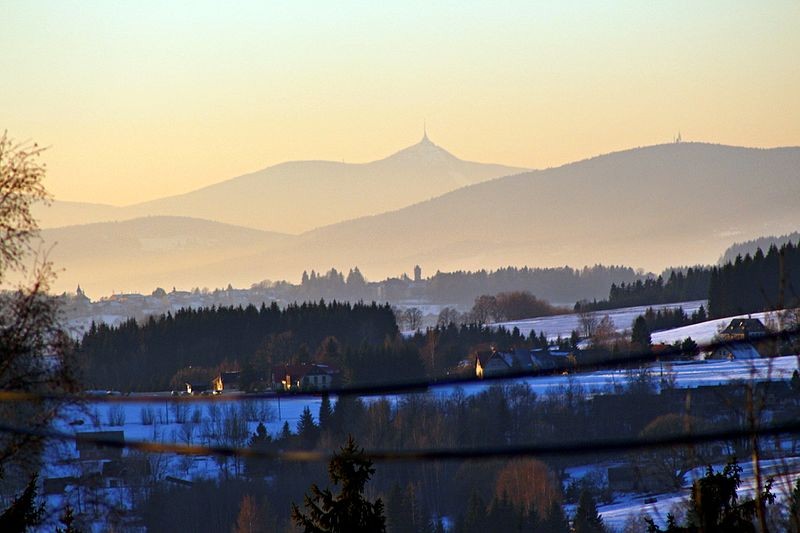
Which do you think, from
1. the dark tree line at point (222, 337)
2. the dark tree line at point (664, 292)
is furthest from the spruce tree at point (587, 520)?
the dark tree line at point (664, 292)

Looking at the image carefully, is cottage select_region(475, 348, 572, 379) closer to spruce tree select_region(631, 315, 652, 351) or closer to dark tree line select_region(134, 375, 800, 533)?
spruce tree select_region(631, 315, 652, 351)

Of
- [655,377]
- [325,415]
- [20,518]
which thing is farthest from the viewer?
[325,415]

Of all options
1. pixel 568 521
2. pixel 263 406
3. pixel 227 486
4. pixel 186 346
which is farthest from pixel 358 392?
pixel 186 346

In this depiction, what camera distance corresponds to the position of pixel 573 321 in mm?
120062

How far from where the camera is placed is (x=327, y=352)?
9600 centimetres

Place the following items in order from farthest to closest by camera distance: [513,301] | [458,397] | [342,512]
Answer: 1. [513,301]
2. [458,397]
3. [342,512]

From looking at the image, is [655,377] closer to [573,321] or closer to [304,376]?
[304,376]

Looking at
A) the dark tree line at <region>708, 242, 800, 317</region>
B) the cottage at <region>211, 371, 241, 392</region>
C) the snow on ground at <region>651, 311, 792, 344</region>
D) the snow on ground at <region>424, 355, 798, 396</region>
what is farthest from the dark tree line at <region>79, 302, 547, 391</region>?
the snow on ground at <region>424, 355, 798, 396</region>

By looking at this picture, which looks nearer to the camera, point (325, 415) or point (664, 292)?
point (325, 415)

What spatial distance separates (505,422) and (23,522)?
151 feet

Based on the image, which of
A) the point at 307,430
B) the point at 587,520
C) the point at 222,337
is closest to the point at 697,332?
the point at 307,430

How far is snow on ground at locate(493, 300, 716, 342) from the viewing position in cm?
10481

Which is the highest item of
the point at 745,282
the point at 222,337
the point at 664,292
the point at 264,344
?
the point at 664,292

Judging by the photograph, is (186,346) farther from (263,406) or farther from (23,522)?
(23,522)
